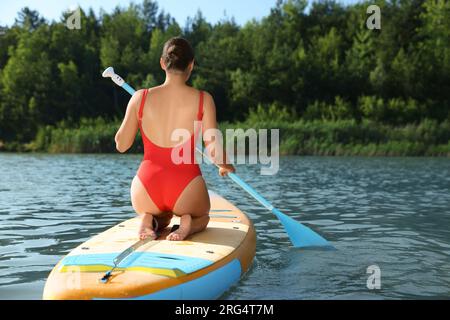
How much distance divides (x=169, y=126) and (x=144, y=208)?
2.12 feet

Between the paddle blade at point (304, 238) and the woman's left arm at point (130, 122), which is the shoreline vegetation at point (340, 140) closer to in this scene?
the paddle blade at point (304, 238)

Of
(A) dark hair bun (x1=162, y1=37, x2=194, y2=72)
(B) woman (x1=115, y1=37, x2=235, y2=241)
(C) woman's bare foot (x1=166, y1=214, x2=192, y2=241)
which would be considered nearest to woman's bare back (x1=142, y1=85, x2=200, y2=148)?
(B) woman (x1=115, y1=37, x2=235, y2=241)

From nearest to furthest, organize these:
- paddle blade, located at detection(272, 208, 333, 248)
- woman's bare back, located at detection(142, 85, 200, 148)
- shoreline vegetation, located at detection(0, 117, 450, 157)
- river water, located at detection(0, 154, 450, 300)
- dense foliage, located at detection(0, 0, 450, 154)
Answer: woman's bare back, located at detection(142, 85, 200, 148), river water, located at detection(0, 154, 450, 300), paddle blade, located at detection(272, 208, 333, 248), shoreline vegetation, located at detection(0, 117, 450, 157), dense foliage, located at detection(0, 0, 450, 154)

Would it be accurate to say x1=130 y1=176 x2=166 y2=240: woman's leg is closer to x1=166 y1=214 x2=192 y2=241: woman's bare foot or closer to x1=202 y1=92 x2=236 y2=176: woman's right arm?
x1=166 y1=214 x2=192 y2=241: woman's bare foot

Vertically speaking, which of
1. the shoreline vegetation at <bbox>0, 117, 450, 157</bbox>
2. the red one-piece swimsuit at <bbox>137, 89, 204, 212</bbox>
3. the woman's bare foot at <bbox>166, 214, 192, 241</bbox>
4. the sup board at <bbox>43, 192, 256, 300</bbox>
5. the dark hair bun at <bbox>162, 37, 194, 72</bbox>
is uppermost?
the dark hair bun at <bbox>162, 37, 194, 72</bbox>

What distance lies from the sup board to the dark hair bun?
1.23m

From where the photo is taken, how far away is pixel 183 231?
4238 mm

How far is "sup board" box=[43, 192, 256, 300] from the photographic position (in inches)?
130

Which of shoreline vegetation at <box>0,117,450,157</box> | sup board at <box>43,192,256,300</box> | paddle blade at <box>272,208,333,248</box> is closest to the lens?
sup board at <box>43,192,256,300</box>

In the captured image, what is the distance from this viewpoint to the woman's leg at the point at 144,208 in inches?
165

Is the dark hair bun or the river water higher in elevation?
the dark hair bun
